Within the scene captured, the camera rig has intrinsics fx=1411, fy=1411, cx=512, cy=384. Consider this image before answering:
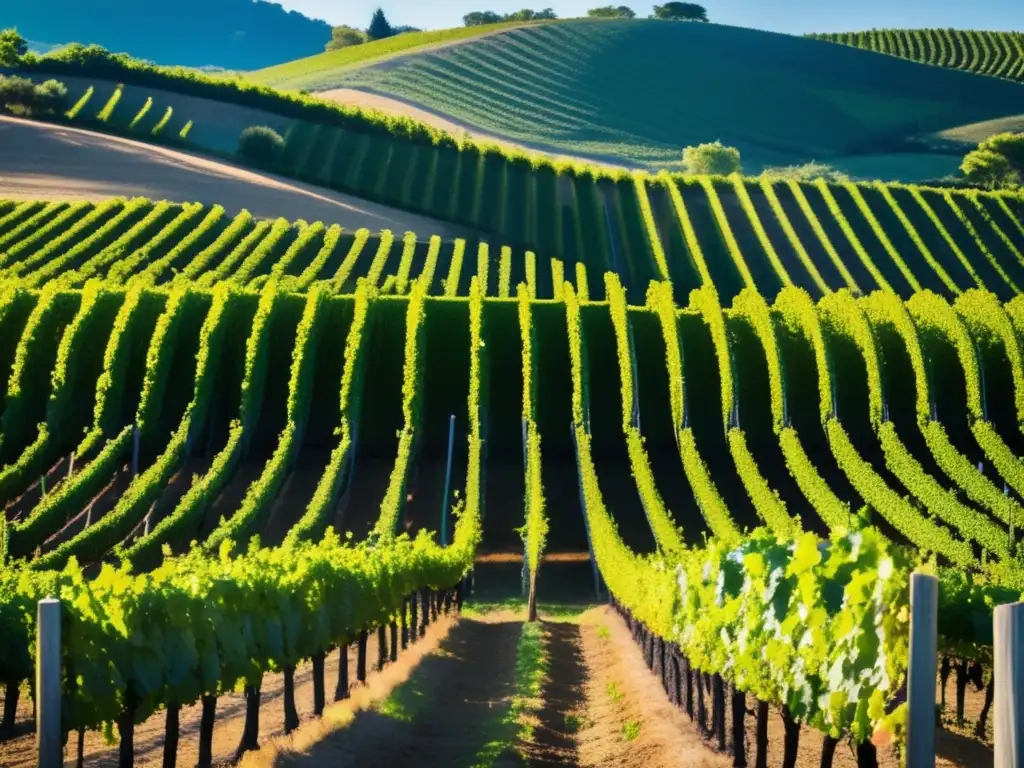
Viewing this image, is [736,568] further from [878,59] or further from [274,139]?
[878,59]

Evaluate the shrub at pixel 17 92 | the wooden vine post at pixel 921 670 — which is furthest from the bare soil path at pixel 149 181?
the wooden vine post at pixel 921 670

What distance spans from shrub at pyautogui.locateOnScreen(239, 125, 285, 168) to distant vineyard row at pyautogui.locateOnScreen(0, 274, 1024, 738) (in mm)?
36738

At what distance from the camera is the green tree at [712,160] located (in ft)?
376

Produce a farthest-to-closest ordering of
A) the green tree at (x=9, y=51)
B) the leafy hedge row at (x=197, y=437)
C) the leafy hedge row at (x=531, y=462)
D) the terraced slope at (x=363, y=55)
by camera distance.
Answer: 1. the terraced slope at (x=363, y=55)
2. the green tree at (x=9, y=51)
3. the leafy hedge row at (x=197, y=437)
4. the leafy hedge row at (x=531, y=462)

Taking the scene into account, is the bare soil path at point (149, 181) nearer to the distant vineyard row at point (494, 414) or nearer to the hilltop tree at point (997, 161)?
the distant vineyard row at point (494, 414)

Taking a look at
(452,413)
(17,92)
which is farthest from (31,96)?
(452,413)

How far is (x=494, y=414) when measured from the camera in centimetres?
4919

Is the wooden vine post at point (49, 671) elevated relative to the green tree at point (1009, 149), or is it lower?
lower

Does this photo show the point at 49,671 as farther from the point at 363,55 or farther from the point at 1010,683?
the point at 363,55

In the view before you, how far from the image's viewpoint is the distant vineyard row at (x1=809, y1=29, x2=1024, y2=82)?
163 meters

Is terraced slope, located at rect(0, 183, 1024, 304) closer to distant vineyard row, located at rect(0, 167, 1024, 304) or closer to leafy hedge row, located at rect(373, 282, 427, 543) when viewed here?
distant vineyard row, located at rect(0, 167, 1024, 304)

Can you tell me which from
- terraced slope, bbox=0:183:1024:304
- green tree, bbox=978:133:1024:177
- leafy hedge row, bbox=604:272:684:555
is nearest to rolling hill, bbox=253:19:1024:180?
green tree, bbox=978:133:1024:177

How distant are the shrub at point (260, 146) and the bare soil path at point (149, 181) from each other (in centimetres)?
420

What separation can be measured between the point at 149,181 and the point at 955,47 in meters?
127
